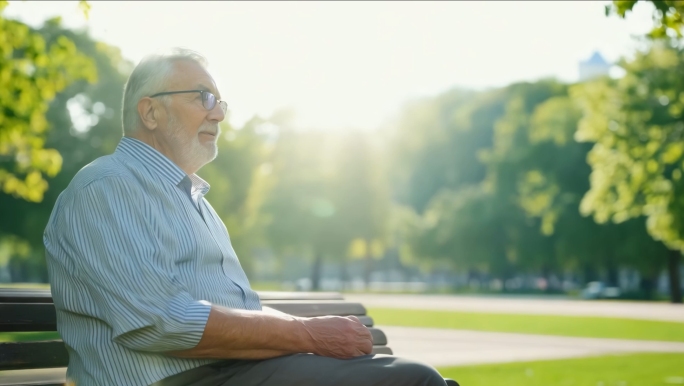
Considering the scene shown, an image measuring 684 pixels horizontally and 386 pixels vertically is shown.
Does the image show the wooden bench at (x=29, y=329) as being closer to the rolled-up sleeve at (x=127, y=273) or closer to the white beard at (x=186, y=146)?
the rolled-up sleeve at (x=127, y=273)

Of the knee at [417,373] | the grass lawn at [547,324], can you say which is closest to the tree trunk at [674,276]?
the grass lawn at [547,324]

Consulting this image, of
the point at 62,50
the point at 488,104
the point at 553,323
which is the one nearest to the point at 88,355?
the point at 62,50

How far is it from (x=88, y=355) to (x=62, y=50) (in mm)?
10128

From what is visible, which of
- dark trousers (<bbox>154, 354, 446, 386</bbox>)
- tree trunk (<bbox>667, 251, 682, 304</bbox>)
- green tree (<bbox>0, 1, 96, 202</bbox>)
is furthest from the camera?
tree trunk (<bbox>667, 251, 682, 304</bbox>)

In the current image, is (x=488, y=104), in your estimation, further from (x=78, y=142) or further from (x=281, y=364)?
(x=281, y=364)

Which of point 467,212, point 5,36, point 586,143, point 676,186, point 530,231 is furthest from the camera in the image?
point 467,212

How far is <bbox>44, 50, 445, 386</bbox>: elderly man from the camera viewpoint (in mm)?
2789

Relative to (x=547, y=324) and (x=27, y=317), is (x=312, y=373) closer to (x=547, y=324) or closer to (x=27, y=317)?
(x=27, y=317)

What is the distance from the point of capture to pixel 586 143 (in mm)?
45531

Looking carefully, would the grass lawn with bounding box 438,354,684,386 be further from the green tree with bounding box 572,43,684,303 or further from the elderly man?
the green tree with bounding box 572,43,684,303

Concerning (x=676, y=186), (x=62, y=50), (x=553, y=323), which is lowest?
(x=553, y=323)

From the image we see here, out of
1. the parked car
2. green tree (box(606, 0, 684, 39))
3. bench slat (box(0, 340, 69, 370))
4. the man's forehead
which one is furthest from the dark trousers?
the parked car

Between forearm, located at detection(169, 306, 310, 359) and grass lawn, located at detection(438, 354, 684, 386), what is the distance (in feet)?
24.8

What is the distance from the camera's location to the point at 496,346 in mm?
16312
